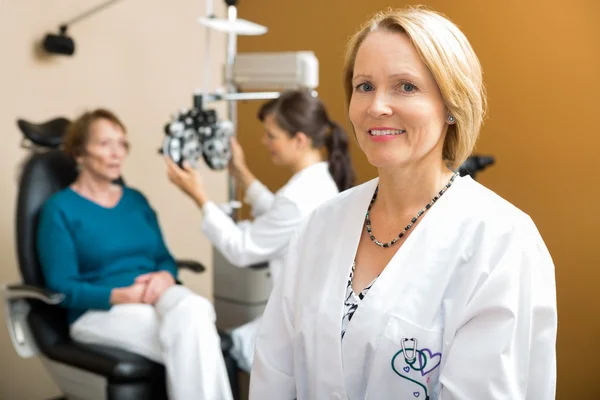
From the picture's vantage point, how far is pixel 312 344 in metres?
1.16

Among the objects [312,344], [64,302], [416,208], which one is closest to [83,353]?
[64,302]

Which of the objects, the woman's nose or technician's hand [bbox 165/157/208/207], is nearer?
the woman's nose

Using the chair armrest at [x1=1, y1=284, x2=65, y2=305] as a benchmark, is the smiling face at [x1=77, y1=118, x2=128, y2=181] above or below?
above

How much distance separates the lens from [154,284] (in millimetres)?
2111

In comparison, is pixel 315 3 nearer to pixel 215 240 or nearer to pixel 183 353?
pixel 215 240

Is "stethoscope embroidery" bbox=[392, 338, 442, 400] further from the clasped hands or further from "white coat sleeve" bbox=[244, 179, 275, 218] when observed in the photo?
"white coat sleeve" bbox=[244, 179, 275, 218]

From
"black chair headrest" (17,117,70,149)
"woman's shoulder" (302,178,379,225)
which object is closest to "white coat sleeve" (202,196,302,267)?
"black chair headrest" (17,117,70,149)

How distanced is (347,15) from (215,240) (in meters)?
1.56

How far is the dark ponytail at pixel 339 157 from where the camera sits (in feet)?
7.69

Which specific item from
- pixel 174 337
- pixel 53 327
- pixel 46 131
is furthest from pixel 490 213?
pixel 46 131

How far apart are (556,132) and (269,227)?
4.72 feet

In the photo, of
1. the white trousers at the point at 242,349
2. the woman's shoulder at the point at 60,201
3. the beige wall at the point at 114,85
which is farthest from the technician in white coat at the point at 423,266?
the beige wall at the point at 114,85

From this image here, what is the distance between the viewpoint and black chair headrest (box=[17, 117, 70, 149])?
7.05 ft

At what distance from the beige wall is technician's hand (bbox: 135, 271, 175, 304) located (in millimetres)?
690
